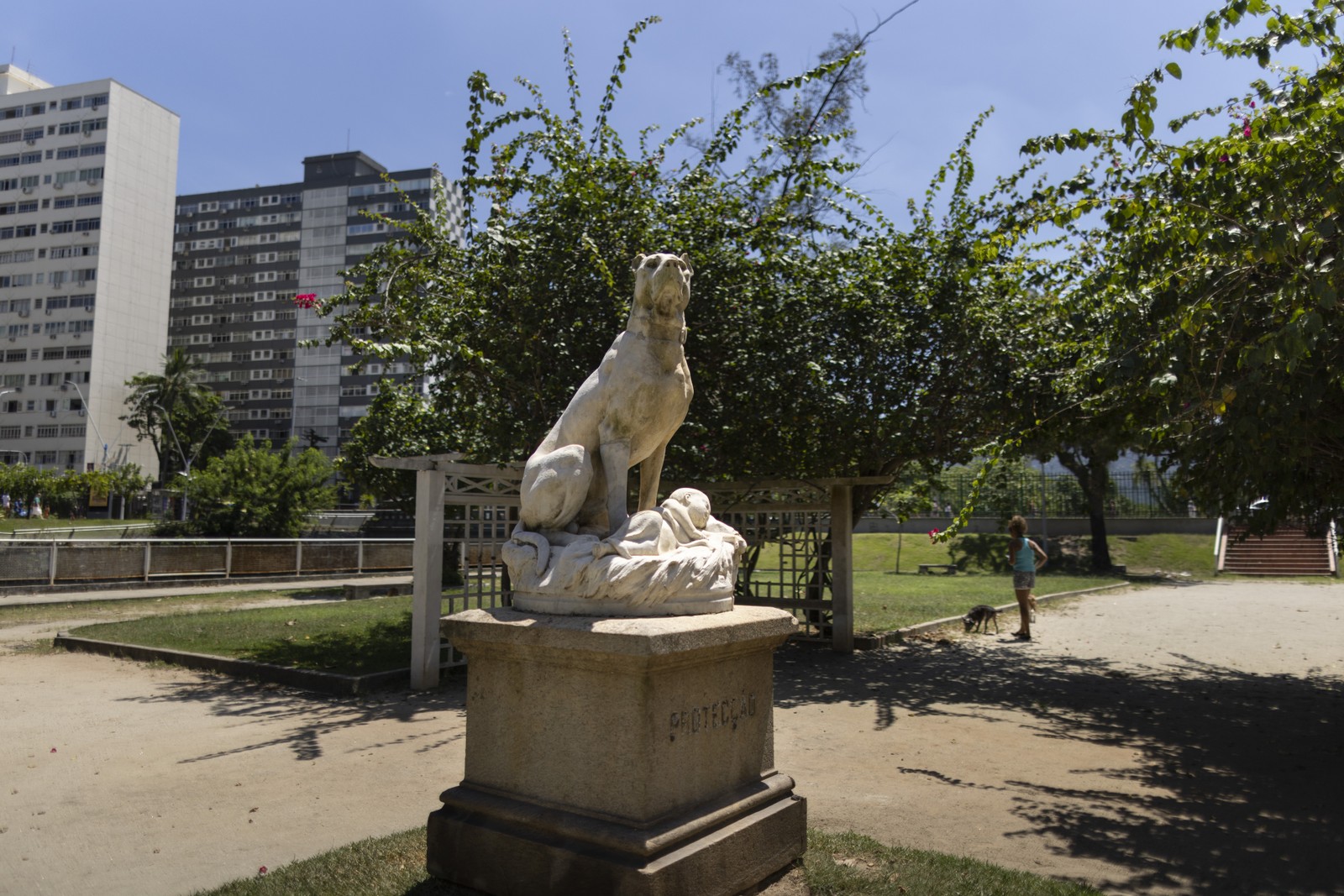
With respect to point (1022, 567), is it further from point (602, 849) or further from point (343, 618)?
point (602, 849)

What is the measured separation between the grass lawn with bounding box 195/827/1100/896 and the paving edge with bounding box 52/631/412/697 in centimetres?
453

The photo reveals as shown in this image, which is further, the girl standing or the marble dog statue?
the girl standing

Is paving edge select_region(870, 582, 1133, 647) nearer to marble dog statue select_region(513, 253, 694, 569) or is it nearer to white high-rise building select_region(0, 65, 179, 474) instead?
marble dog statue select_region(513, 253, 694, 569)

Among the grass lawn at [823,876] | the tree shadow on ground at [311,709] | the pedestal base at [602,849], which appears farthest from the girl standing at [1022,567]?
the pedestal base at [602,849]

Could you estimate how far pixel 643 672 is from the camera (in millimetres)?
3500

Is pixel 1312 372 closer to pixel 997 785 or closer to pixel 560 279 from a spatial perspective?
pixel 997 785

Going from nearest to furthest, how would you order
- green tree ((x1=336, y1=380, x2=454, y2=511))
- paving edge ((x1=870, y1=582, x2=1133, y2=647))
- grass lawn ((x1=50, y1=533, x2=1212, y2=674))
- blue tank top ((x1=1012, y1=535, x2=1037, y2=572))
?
grass lawn ((x1=50, y1=533, x2=1212, y2=674)) < green tree ((x1=336, y1=380, x2=454, y2=511)) < paving edge ((x1=870, y1=582, x2=1133, y2=647)) < blue tank top ((x1=1012, y1=535, x2=1037, y2=572))

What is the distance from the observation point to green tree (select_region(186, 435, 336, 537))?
2158 cm

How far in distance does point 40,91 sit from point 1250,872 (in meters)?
79.4

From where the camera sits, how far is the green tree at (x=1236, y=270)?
4.64 metres

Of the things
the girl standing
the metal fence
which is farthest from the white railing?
the girl standing

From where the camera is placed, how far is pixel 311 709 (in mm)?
8078

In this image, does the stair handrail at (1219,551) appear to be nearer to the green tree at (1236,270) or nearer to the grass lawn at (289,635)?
the green tree at (1236,270)

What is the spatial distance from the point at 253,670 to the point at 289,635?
8.70 feet
